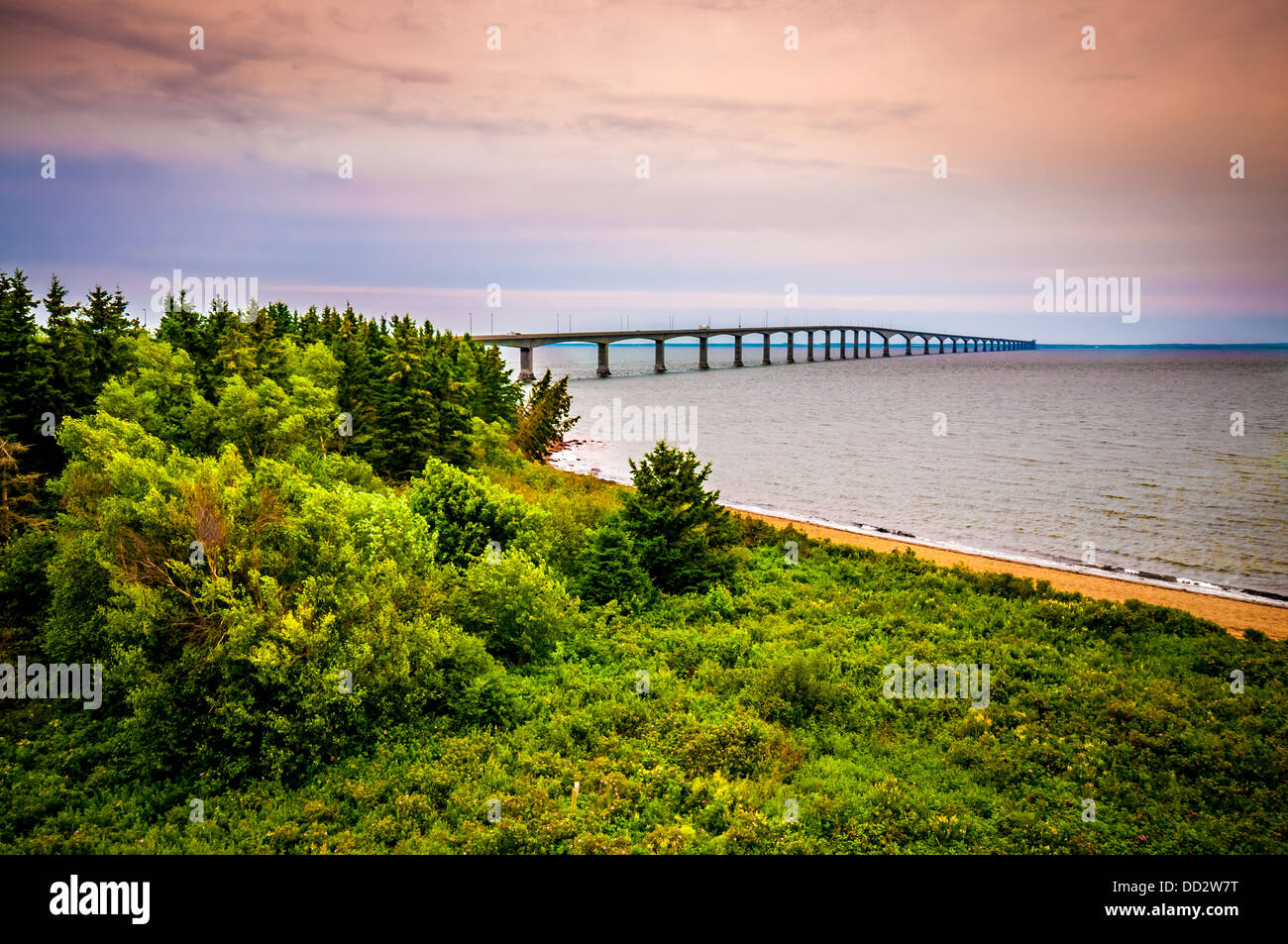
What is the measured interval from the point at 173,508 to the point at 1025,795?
20.6m

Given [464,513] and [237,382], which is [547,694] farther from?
[237,382]

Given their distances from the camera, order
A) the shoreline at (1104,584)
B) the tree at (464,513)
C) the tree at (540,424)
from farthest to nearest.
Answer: the tree at (540,424) < the shoreline at (1104,584) < the tree at (464,513)

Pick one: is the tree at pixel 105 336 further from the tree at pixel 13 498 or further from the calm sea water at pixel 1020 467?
the calm sea water at pixel 1020 467

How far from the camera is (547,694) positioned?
64.5ft

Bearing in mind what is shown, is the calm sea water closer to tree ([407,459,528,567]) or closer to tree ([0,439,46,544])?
tree ([407,459,528,567])

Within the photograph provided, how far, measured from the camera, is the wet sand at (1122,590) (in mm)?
27781

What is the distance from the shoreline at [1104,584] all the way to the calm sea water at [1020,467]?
6.91 feet

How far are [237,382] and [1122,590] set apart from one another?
46.8m

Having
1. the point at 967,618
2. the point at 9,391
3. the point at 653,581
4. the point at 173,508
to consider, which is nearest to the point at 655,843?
the point at 173,508

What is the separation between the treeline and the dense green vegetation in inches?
423

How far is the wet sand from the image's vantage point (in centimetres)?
2778
